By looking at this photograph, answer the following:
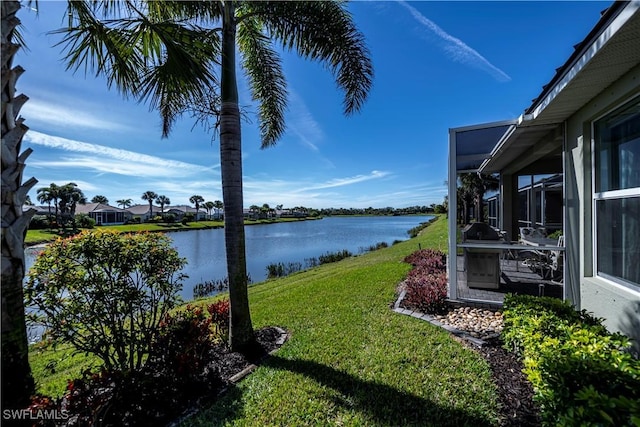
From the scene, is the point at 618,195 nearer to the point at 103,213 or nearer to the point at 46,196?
the point at 46,196

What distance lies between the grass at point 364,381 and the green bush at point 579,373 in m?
0.72

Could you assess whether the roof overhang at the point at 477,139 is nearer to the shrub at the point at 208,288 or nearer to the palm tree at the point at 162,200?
the shrub at the point at 208,288

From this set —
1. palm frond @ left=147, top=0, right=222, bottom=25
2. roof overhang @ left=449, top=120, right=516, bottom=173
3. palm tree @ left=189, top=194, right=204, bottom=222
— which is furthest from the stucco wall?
palm tree @ left=189, top=194, right=204, bottom=222

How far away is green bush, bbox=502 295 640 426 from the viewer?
1.44 m

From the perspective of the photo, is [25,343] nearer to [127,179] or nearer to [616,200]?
[616,200]

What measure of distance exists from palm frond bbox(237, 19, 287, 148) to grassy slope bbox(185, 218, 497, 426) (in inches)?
200

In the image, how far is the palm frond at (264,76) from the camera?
18.9 ft

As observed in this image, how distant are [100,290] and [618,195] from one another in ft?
18.8

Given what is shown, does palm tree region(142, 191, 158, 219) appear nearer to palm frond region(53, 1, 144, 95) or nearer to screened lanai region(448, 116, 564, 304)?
palm frond region(53, 1, 144, 95)

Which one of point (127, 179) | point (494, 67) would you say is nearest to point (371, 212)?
point (127, 179)

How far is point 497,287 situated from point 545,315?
3.22m

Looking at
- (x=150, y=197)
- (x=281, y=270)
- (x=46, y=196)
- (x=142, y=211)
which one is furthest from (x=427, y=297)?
(x=142, y=211)

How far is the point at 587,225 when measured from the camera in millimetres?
3627

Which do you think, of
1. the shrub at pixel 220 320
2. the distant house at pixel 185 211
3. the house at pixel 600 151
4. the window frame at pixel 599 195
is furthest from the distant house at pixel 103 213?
the window frame at pixel 599 195
